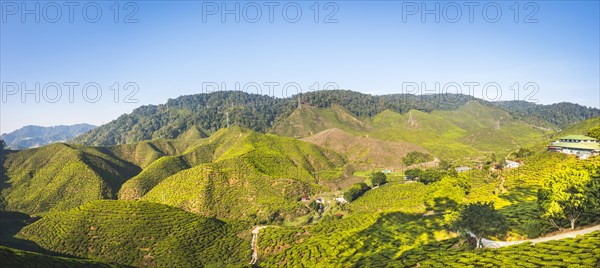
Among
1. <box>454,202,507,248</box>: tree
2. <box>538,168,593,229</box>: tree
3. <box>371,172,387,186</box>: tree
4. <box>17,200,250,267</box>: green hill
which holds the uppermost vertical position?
<box>538,168,593,229</box>: tree

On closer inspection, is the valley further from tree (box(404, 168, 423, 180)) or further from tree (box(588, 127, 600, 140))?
tree (box(588, 127, 600, 140))

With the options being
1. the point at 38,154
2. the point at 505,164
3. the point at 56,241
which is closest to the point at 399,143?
the point at 505,164

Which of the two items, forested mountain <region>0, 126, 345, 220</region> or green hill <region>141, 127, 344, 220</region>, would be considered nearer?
green hill <region>141, 127, 344, 220</region>

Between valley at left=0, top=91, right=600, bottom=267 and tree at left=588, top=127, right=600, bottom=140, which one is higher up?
tree at left=588, top=127, right=600, bottom=140

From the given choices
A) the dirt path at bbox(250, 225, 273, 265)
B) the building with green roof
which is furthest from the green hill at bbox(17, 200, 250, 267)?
the building with green roof

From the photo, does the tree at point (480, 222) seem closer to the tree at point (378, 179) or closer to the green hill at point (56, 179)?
the tree at point (378, 179)

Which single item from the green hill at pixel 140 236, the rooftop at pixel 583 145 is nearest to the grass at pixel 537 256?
the green hill at pixel 140 236
